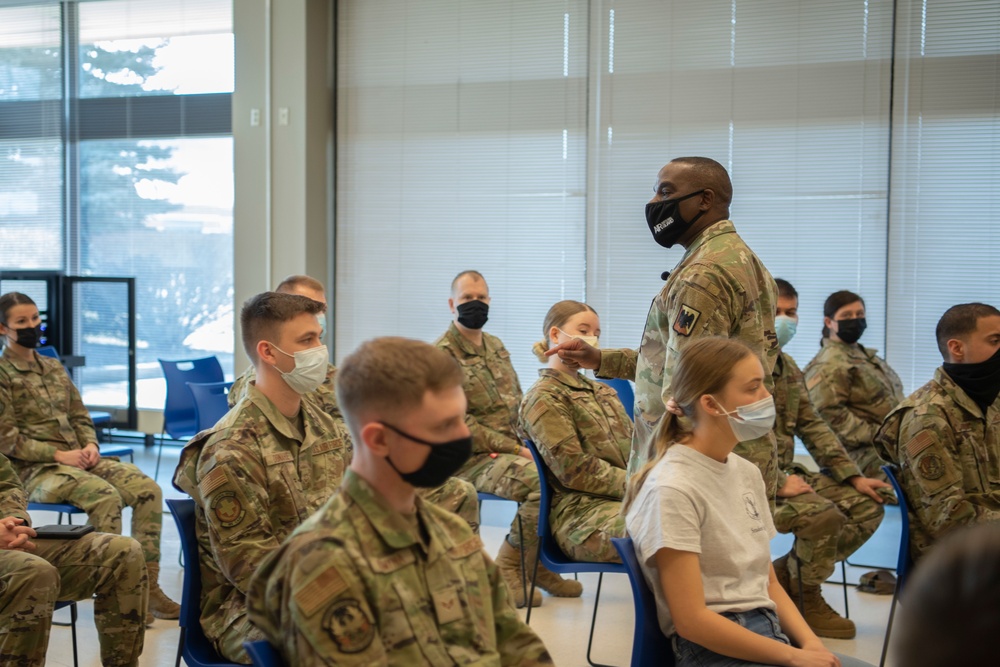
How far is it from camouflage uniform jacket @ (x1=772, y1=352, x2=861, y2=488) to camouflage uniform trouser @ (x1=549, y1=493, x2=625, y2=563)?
1.09m

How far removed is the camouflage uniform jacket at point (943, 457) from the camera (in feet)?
10.5

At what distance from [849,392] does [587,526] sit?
2.11 m

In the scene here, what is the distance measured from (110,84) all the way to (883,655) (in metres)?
7.31

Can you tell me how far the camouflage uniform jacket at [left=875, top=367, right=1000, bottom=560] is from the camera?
3.21 m

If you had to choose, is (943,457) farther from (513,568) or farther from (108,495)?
(108,495)

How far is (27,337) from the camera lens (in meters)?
4.51

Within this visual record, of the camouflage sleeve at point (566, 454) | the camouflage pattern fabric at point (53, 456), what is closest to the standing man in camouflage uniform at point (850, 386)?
the camouflage sleeve at point (566, 454)

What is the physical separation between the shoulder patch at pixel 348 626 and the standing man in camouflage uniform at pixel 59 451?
2.72 m

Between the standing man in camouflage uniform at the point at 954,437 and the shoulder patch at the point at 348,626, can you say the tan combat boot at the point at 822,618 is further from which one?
the shoulder patch at the point at 348,626

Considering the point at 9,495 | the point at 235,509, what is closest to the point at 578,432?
the point at 235,509

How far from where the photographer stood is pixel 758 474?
2332mm

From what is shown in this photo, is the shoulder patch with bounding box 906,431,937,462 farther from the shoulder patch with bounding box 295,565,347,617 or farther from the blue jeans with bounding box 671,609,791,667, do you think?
the shoulder patch with bounding box 295,565,347,617

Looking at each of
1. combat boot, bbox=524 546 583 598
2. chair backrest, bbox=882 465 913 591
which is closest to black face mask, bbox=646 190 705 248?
chair backrest, bbox=882 465 913 591

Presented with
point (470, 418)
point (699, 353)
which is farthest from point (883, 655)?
point (470, 418)
